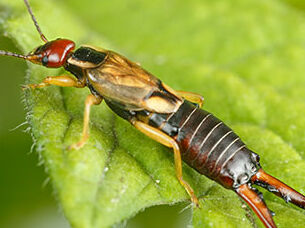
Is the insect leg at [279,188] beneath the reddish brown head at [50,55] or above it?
beneath

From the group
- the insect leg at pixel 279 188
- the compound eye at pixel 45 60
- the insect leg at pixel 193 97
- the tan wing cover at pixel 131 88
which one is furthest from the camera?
the insect leg at pixel 193 97

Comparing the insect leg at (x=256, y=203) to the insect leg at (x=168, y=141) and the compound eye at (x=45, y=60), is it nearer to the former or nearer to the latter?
the insect leg at (x=168, y=141)

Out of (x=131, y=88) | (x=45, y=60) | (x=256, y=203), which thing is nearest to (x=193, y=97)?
(x=131, y=88)

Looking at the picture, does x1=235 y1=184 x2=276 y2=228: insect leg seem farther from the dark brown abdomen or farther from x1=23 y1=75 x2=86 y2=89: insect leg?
x1=23 y1=75 x2=86 y2=89: insect leg

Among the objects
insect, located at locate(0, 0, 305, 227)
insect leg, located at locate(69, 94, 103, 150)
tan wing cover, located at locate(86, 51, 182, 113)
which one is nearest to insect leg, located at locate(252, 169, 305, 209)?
insect, located at locate(0, 0, 305, 227)

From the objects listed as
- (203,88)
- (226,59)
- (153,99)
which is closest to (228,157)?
(153,99)

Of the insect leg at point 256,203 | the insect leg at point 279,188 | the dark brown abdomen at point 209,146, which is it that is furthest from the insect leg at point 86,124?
the insect leg at point 279,188
